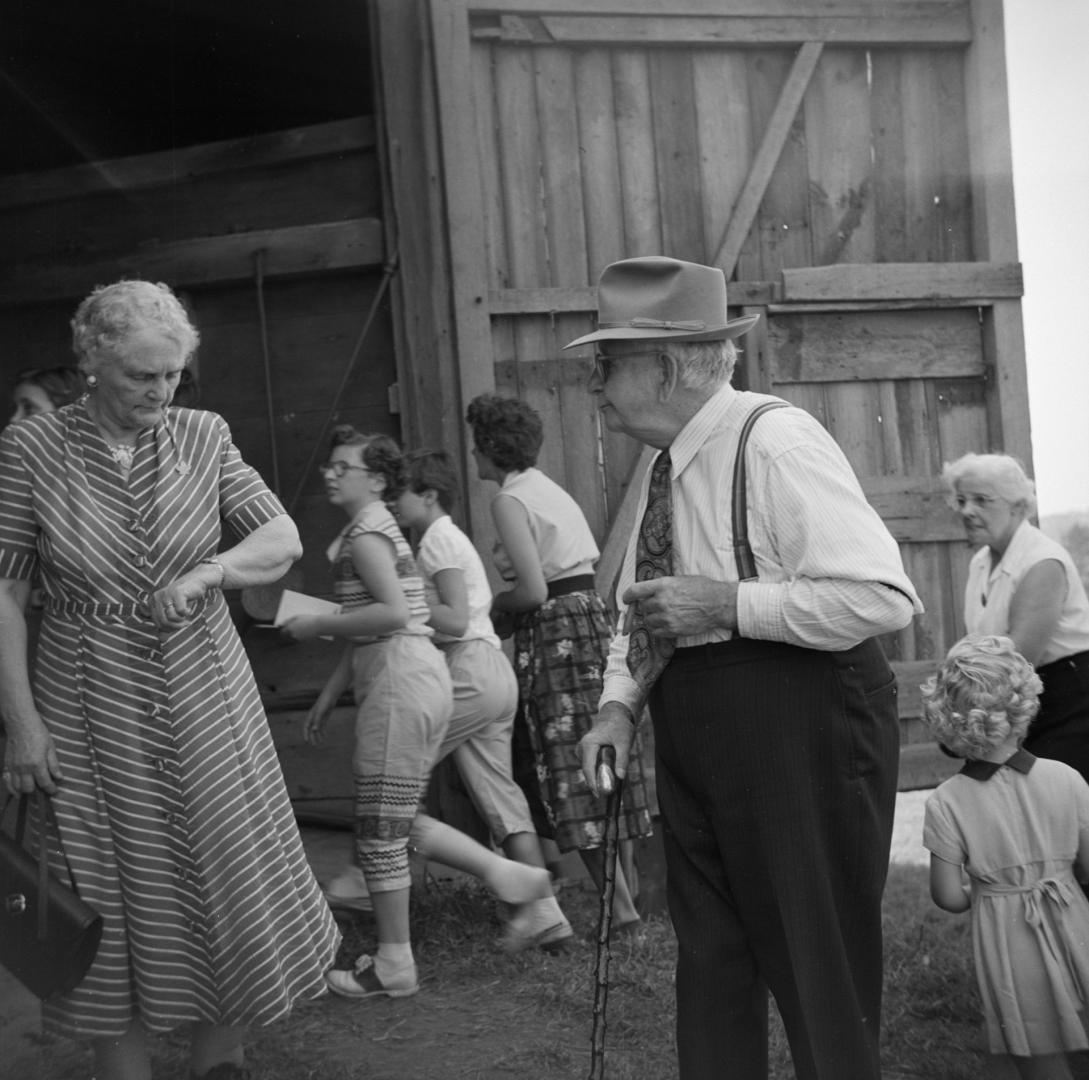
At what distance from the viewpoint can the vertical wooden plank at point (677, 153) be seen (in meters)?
5.59

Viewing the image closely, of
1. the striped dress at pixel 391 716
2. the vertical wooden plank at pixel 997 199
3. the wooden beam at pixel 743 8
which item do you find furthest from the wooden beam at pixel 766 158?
the striped dress at pixel 391 716

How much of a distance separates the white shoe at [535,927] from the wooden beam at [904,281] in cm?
255

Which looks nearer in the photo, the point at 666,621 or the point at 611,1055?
the point at 666,621

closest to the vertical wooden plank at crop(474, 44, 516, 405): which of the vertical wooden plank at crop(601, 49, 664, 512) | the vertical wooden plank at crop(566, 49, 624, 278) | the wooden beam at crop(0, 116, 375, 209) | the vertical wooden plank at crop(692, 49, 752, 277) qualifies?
the vertical wooden plank at crop(566, 49, 624, 278)

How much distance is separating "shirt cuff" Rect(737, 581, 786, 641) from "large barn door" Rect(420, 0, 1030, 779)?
2.97 metres

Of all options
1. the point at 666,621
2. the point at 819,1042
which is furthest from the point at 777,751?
the point at 819,1042

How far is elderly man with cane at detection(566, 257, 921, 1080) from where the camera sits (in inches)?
97.7

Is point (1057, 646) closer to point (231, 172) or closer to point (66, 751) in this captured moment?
point (66, 751)

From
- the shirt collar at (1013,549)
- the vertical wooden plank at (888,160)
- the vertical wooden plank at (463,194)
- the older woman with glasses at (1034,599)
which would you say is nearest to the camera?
the older woman with glasses at (1034,599)

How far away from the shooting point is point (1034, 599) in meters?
3.90

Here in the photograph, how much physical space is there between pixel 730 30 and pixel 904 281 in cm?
121

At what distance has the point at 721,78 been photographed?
5.64 meters

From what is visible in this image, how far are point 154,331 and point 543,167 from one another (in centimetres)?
276

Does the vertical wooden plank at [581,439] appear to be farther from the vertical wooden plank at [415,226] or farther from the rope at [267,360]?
the rope at [267,360]
